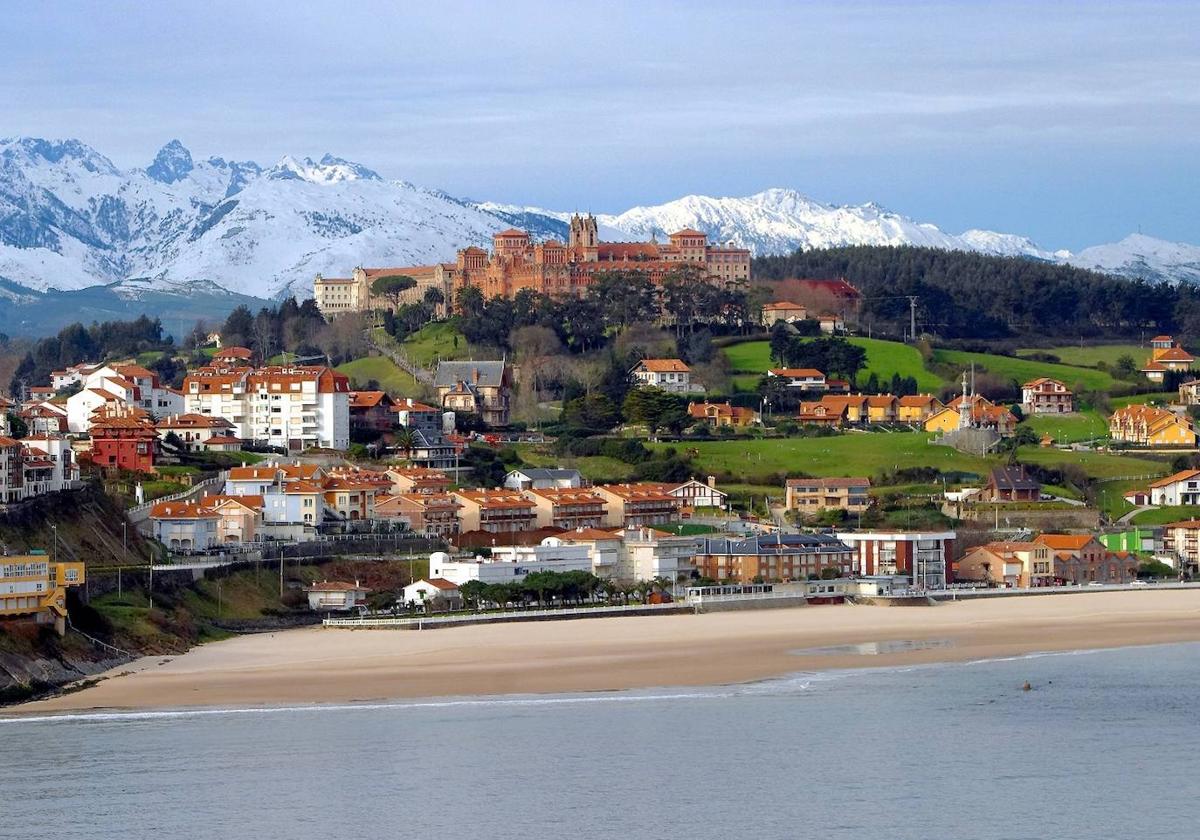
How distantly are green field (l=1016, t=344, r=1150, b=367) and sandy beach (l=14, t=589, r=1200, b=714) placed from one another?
45329mm

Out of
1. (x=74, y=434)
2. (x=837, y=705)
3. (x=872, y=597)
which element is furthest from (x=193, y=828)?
(x=74, y=434)

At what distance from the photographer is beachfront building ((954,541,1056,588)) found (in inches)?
2633

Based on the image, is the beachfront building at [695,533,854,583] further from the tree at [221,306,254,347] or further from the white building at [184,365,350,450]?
the tree at [221,306,254,347]

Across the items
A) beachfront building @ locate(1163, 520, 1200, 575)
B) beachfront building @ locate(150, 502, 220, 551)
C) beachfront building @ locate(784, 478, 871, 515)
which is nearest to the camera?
beachfront building @ locate(150, 502, 220, 551)

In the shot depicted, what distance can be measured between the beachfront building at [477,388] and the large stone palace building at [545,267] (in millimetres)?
12958

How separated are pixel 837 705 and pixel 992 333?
241 ft

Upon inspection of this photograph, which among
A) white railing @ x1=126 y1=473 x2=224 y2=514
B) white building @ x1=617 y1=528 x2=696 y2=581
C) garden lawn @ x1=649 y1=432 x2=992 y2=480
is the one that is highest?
garden lawn @ x1=649 y1=432 x2=992 y2=480

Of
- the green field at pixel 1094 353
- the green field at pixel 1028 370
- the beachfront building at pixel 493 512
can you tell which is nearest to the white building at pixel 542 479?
the beachfront building at pixel 493 512

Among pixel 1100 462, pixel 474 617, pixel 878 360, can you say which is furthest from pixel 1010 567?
pixel 878 360

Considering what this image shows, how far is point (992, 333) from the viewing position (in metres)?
113

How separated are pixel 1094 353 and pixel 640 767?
7860 centimetres

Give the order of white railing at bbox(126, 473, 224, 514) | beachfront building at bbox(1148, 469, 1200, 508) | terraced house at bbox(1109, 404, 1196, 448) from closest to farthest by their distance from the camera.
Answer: white railing at bbox(126, 473, 224, 514)
beachfront building at bbox(1148, 469, 1200, 508)
terraced house at bbox(1109, 404, 1196, 448)

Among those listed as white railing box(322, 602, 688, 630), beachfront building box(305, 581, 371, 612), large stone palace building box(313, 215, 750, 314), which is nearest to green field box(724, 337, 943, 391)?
large stone palace building box(313, 215, 750, 314)

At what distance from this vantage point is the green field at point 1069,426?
87863 mm
